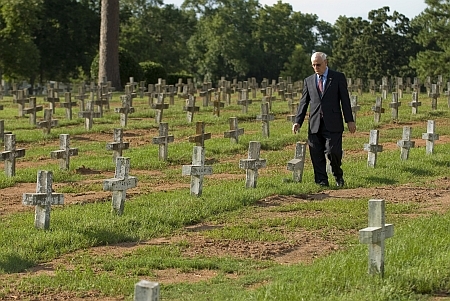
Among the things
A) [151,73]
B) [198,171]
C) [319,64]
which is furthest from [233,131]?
[151,73]

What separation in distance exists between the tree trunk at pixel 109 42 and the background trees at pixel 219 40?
17 centimetres

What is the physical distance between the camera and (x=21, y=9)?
148ft

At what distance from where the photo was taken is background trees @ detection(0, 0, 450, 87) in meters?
43.9

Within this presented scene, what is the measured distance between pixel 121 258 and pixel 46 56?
4403 cm

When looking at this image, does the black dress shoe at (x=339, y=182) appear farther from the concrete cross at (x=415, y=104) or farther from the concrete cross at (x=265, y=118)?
the concrete cross at (x=415, y=104)

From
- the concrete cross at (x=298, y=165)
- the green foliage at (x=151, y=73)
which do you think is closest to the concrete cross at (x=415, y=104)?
the concrete cross at (x=298, y=165)

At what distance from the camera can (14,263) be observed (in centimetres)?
838

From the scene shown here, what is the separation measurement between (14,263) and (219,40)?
61.7 metres

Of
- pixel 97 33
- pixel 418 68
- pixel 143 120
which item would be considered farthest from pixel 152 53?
pixel 143 120

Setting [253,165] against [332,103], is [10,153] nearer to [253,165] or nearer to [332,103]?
[253,165]

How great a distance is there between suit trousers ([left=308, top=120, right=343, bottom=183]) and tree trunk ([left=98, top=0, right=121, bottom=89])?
2396 cm

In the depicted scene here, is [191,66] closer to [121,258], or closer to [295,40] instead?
[295,40]

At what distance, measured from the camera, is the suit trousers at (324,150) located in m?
12.8

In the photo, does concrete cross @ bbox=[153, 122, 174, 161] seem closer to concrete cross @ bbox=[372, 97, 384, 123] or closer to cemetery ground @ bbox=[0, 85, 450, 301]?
cemetery ground @ bbox=[0, 85, 450, 301]
